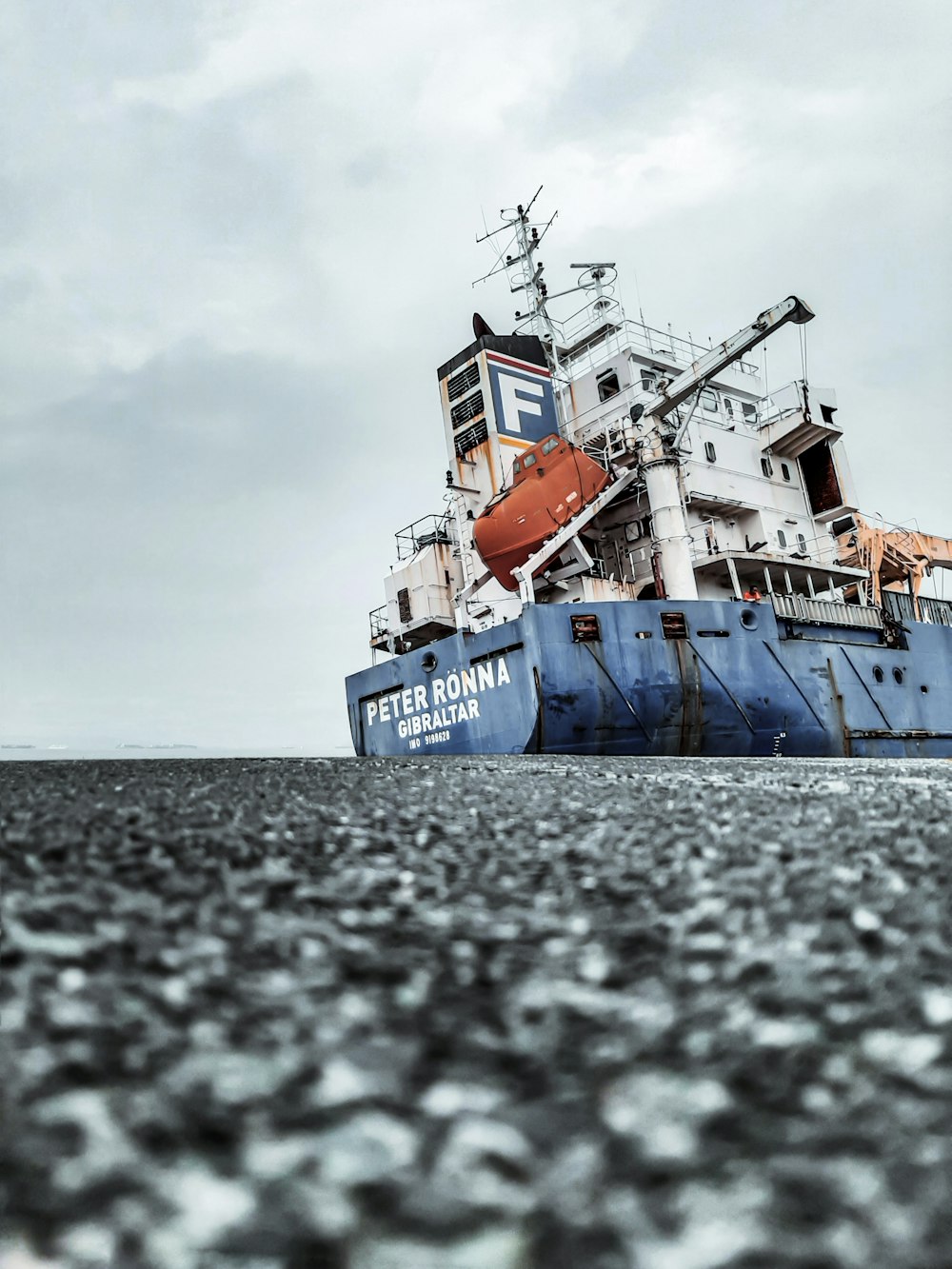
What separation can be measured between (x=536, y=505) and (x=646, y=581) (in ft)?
6.84

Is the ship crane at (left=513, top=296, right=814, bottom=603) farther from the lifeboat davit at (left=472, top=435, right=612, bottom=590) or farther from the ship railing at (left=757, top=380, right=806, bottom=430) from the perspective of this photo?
the ship railing at (left=757, top=380, right=806, bottom=430)

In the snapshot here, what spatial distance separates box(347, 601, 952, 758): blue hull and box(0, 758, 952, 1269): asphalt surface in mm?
8158

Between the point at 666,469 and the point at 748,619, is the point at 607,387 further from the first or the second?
the point at 748,619

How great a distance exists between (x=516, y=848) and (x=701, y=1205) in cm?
61

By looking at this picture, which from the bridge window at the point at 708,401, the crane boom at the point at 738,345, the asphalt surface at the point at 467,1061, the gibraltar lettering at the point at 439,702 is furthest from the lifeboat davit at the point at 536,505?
the asphalt surface at the point at 467,1061

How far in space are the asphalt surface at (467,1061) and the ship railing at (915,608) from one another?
13241 mm

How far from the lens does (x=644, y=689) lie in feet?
30.3

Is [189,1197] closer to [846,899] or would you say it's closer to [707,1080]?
[707,1080]

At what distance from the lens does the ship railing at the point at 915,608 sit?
41.3 ft

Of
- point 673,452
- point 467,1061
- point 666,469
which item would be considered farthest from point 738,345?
point 467,1061

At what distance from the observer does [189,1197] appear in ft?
1.04

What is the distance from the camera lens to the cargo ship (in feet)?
30.5

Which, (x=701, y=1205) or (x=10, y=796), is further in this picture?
(x=10, y=796)

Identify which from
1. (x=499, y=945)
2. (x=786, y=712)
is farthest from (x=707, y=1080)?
(x=786, y=712)
